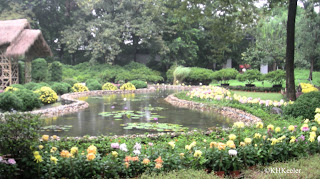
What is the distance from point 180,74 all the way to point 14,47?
11.9m

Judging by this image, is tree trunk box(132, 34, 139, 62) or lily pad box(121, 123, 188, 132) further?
tree trunk box(132, 34, 139, 62)

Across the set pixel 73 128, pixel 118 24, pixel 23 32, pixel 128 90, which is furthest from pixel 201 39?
pixel 73 128

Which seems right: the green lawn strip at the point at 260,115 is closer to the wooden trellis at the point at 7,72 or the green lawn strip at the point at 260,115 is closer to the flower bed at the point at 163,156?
the flower bed at the point at 163,156

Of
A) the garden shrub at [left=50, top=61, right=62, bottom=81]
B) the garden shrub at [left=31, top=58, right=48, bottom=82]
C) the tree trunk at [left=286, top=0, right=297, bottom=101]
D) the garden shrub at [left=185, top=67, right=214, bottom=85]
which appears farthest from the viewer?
the garden shrub at [left=185, top=67, right=214, bottom=85]

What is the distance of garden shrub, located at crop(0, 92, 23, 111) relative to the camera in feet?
29.0

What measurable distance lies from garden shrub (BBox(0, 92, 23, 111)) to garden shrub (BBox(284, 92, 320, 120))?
7.34 metres

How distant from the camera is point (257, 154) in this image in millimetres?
3854

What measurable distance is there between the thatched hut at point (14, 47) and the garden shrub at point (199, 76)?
36.6 feet

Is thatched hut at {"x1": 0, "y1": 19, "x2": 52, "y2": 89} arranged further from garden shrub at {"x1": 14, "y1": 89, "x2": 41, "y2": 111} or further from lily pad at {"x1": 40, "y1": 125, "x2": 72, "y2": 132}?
lily pad at {"x1": 40, "y1": 125, "x2": 72, "y2": 132}

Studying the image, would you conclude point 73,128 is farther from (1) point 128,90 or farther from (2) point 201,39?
(2) point 201,39

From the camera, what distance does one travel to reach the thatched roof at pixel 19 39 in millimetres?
15031

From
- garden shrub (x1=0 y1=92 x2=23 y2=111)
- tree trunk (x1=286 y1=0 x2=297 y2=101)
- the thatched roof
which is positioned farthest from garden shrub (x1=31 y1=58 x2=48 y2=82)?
tree trunk (x1=286 y1=0 x2=297 y2=101)

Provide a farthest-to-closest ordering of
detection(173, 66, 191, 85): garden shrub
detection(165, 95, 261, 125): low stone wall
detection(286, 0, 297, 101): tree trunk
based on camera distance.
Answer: detection(173, 66, 191, 85): garden shrub, detection(286, 0, 297, 101): tree trunk, detection(165, 95, 261, 125): low stone wall

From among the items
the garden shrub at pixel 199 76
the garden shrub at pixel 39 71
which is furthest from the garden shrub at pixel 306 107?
the garden shrub at pixel 199 76
